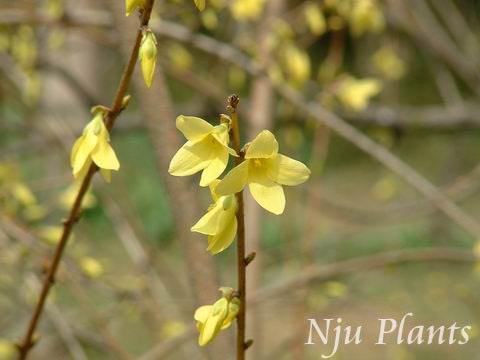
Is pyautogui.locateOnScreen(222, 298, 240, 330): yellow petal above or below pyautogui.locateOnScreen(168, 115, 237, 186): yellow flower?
below

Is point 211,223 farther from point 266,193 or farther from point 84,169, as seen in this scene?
point 84,169

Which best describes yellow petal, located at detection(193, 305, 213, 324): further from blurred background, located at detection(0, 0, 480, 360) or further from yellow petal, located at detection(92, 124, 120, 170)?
blurred background, located at detection(0, 0, 480, 360)

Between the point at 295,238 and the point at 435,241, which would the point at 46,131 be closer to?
the point at 295,238

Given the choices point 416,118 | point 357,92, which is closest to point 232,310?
point 357,92

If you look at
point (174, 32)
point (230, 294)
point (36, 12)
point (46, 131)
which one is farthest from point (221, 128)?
point (46, 131)

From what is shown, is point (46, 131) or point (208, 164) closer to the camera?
point (208, 164)

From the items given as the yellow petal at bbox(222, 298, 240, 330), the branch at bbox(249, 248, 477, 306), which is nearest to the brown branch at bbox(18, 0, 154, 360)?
the yellow petal at bbox(222, 298, 240, 330)
